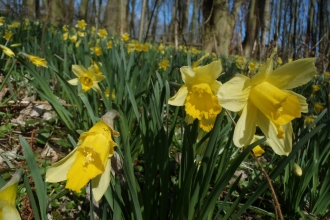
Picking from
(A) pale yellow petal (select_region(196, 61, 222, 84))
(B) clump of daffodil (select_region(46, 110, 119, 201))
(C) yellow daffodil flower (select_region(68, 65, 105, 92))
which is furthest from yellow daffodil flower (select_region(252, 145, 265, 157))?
(C) yellow daffodil flower (select_region(68, 65, 105, 92))

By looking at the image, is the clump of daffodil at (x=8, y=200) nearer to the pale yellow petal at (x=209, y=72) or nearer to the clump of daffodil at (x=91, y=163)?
the clump of daffodil at (x=91, y=163)

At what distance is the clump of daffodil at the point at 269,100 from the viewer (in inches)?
35.6

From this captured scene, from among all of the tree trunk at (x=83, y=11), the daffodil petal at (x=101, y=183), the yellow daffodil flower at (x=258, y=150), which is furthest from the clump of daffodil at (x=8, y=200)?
the tree trunk at (x=83, y=11)

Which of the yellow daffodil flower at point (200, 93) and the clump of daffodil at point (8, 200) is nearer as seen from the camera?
the clump of daffodil at point (8, 200)

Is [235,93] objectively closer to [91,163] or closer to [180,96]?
[180,96]

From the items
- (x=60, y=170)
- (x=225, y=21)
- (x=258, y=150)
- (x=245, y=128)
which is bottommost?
(x=258, y=150)

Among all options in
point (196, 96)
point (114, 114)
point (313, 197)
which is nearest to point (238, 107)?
point (196, 96)

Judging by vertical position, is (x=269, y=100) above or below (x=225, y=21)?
below

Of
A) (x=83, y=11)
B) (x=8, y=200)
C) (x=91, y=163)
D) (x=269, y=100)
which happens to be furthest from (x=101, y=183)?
(x=83, y=11)

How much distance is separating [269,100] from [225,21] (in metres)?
12.1

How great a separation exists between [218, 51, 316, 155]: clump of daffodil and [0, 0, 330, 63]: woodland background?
1.33 m

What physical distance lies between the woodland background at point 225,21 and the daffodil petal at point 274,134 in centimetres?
136

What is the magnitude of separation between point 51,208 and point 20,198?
6.2 inches

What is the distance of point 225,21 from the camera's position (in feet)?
40.4
